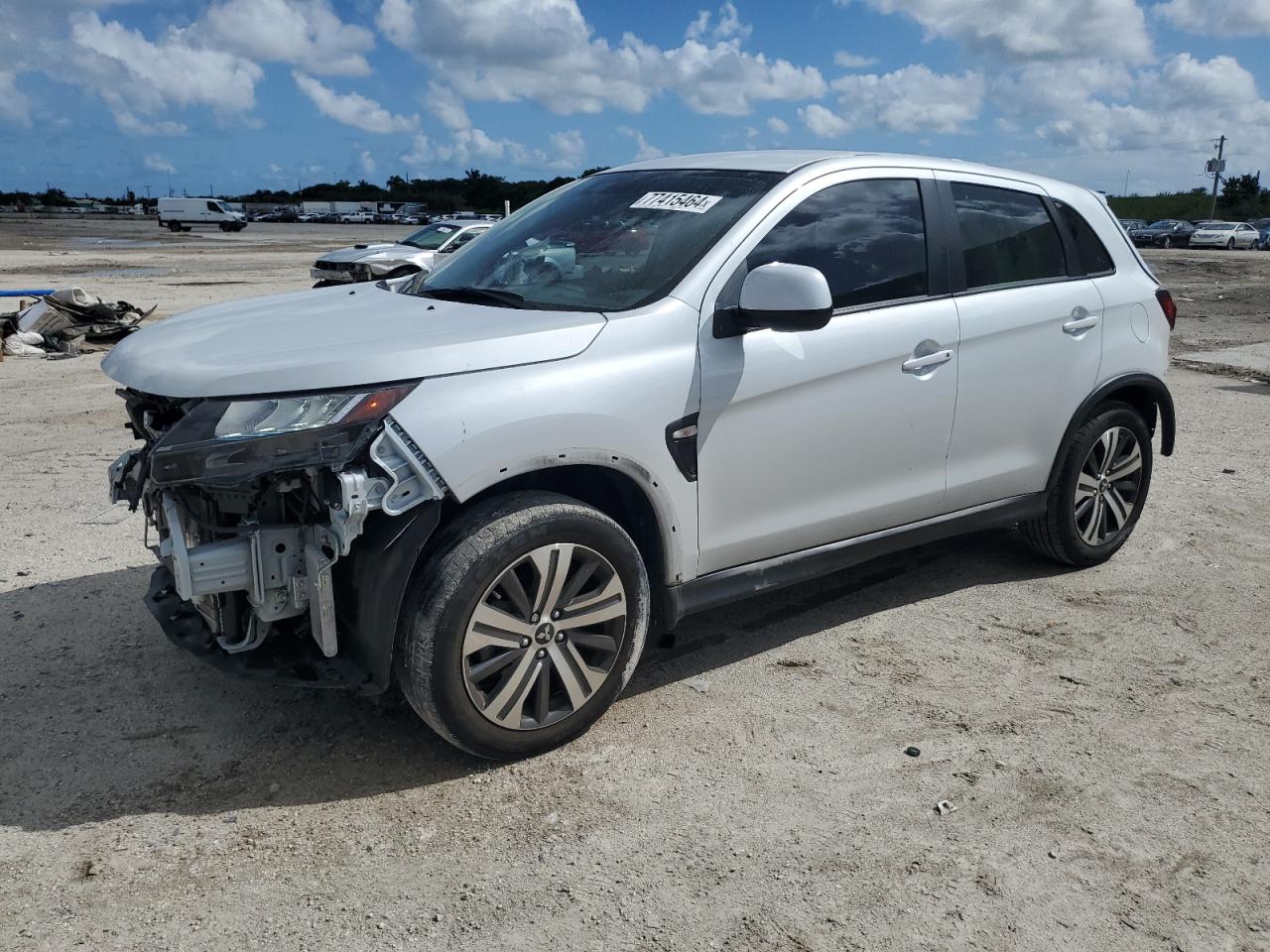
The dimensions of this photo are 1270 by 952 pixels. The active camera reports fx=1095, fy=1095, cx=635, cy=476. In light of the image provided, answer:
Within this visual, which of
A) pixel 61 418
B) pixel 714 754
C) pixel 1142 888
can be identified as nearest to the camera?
pixel 1142 888

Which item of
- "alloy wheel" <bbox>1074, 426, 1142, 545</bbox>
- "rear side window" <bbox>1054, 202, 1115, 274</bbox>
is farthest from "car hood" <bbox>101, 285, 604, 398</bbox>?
"alloy wheel" <bbox>1074, 426, 1142, 545</bbox>

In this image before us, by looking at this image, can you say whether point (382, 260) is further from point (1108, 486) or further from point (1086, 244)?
point (1108, 486)

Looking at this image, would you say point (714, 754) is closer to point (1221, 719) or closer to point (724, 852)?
point (724, 852)

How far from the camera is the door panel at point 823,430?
3.63m

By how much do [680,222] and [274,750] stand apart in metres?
2.25

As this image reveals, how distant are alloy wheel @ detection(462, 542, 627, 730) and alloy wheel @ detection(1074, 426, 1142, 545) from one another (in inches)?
102

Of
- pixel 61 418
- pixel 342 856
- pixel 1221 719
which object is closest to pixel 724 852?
pixel 342 856

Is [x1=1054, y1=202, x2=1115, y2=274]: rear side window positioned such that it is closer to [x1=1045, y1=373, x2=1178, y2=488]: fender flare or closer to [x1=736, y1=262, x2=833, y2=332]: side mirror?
[x1=1045, y1=373, x2=1178, y2=488]: fender flare

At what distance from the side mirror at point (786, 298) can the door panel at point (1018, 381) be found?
1067mm

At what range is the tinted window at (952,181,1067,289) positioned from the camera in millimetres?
4453

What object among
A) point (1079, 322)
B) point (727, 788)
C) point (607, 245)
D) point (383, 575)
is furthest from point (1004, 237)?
point (383, 575)

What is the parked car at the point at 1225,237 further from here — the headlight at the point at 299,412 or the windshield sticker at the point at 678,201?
the headlight at the point at 299,412

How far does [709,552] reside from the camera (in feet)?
12.1

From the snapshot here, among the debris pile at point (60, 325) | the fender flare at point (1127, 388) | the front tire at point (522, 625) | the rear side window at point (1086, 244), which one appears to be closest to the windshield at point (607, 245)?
the front tire at point (522, 625)
